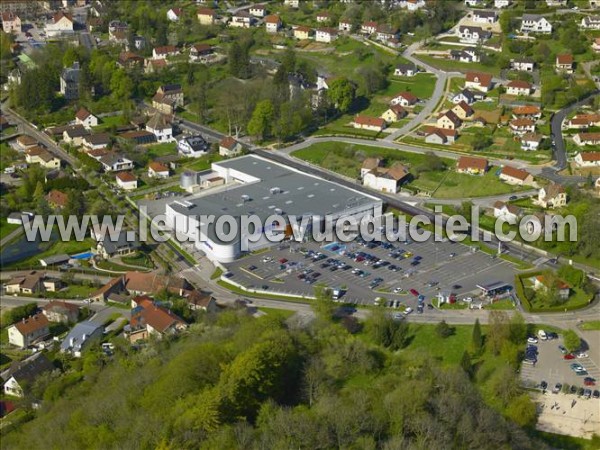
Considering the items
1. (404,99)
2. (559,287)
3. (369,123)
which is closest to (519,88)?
(404,99)

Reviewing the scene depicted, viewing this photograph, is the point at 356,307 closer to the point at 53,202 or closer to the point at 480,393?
the point at 480,393

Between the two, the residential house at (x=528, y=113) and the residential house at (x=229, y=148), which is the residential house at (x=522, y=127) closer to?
the residential house at (x=528, y=113)

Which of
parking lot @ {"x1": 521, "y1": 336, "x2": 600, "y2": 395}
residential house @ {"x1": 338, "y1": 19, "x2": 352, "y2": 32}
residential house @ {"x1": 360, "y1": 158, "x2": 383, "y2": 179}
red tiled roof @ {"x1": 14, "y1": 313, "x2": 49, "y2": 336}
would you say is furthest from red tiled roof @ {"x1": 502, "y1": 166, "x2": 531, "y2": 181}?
residential house @ {"x1": 338, "y1": 19, "x2": 352, "y2": 32}

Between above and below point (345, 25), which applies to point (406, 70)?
below

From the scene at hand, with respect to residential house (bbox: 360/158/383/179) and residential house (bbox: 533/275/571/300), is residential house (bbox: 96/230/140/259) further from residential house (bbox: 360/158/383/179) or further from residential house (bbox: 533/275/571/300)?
residential house (bbox: 533/275/571/300)

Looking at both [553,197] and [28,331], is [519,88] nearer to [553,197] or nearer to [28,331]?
[553,197]

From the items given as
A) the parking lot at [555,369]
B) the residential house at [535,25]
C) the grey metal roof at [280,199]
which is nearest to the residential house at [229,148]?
the grey metal roof at [280,199]
